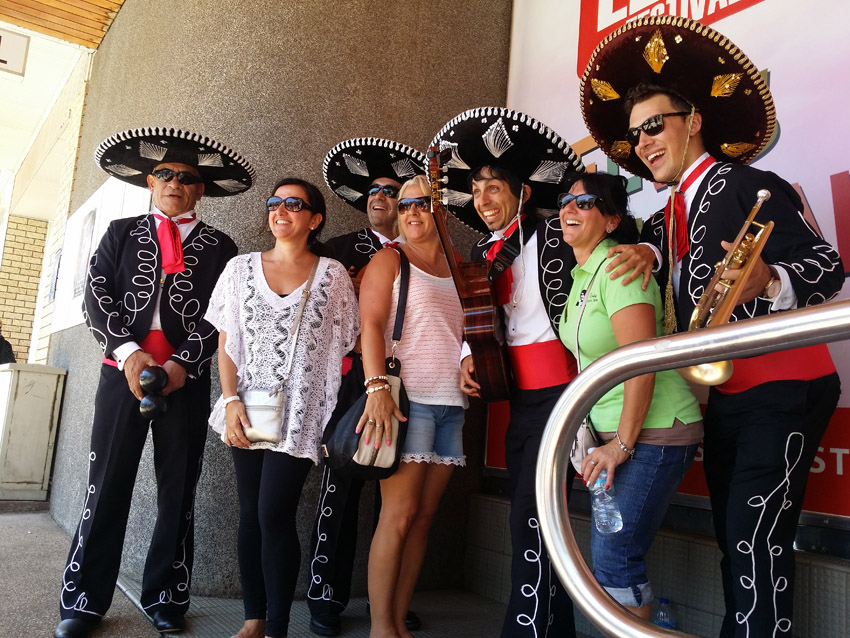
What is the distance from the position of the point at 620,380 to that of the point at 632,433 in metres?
0.96

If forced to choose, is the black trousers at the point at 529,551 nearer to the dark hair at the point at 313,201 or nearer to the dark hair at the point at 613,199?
the dark hair at the point at 613,199

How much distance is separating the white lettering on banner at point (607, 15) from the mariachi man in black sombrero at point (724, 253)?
138cm

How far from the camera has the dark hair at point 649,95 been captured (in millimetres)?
2189

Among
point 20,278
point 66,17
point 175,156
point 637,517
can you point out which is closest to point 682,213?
point 637,517

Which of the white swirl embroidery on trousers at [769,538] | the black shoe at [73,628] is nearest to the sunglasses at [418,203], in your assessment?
the white swirl embroidery on trousers at [769,538]

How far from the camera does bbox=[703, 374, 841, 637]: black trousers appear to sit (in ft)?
5.45

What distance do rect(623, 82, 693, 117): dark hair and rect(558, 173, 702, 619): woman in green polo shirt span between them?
1.82 ft

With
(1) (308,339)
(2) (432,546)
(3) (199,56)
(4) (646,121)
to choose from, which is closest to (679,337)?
(4) (646,121)

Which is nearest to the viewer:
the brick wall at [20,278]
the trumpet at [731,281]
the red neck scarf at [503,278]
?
the trumpet at [731,281]

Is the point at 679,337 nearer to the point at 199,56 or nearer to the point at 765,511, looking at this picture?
the point at 765,511

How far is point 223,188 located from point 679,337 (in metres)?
2.80

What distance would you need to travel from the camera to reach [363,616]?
3.07m

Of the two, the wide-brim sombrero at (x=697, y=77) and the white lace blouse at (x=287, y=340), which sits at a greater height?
the wide-brim sombrero at (x=697, y=77)

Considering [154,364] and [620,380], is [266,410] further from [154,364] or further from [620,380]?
[620,380]
